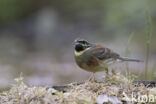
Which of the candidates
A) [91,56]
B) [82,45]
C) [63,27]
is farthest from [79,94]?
[63,27]

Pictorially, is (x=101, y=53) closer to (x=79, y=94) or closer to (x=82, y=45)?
(x=82, y=45)

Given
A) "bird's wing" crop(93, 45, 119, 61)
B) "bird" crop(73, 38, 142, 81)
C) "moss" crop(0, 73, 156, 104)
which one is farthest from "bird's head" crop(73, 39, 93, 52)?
"moss" crop(0, 73, 156, 104)

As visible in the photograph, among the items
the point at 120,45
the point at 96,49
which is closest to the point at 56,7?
the point at 120,45

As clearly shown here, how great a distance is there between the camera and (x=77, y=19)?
55.4 ft

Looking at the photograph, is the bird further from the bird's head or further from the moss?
the moss

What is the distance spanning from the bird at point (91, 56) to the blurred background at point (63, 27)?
19.9 ft

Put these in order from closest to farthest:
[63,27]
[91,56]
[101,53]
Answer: [91,56] → [101,53] → [63,27]

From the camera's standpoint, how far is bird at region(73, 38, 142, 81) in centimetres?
566

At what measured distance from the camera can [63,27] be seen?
16.4m

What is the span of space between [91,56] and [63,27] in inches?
420

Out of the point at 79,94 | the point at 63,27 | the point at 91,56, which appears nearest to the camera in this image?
the point at 79,94

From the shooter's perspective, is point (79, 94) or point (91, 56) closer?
point (79, 94)

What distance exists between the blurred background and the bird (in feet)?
19.9

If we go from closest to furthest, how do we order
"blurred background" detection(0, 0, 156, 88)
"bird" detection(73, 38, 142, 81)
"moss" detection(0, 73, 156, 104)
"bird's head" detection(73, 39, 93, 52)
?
"moss" detection(0, 73, 156, 104)
"bird" detection(73, 38, 142, 81)
"bird's head" detection(73, 39, 93, 52)
"blurred background" detection(0, 0, 156, 88)
